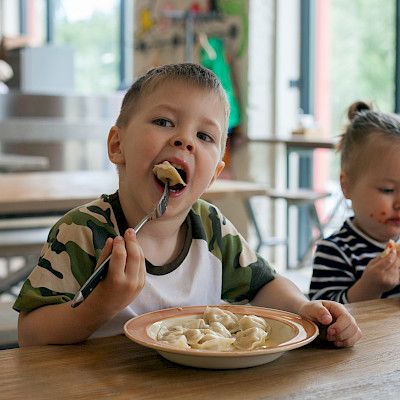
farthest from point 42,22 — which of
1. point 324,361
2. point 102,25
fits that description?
point 324,361

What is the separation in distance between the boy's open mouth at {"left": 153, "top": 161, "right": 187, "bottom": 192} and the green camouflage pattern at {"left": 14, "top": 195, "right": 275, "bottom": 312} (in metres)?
0.13

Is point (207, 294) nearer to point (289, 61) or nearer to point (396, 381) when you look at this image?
point (396, 381)

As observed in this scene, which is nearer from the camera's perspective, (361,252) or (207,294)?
(207,294)

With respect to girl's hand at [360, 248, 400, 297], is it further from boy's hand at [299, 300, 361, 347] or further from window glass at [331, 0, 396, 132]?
window glass at [331, 0, 396, 132]

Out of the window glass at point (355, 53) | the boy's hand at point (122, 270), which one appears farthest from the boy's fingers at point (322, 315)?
the window glass at point (355, 53)

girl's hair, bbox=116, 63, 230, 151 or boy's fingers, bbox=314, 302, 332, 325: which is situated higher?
girl's hair, bbox=116, 63, 230, 151

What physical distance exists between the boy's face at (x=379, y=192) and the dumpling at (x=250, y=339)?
2.20 ft

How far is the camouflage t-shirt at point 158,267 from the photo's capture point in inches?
42.6

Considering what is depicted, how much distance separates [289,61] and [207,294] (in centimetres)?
517

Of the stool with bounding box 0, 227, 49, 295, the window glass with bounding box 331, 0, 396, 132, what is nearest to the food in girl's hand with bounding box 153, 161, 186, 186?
the stool with bounding box 0, 227, 49, 295

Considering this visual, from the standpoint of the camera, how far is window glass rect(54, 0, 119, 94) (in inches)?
327

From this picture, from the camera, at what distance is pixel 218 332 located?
95 centimetres

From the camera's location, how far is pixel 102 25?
27.5ft

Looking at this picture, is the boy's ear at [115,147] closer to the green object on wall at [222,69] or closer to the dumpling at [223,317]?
the dumpling at [223,317]
